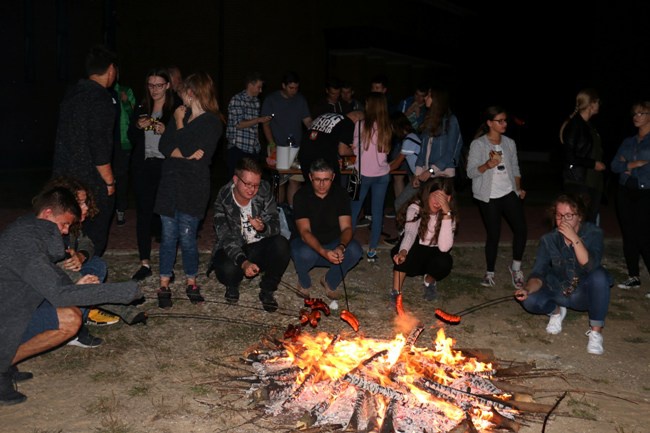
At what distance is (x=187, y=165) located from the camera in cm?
666

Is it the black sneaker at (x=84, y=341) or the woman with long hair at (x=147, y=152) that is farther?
the woman with long hair at (x=147, y=152)

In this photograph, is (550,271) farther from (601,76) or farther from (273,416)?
(601,76)

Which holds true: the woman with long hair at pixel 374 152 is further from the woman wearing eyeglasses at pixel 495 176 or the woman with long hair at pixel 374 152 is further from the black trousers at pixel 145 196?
the black trousers at pixel 145 196

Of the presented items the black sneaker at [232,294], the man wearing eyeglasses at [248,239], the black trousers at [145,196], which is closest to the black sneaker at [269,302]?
the man wearing eyeglasses at [248,239]

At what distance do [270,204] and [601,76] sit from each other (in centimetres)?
1693

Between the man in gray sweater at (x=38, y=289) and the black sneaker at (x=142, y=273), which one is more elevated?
the man in gray sweater at (x=38, y=289)

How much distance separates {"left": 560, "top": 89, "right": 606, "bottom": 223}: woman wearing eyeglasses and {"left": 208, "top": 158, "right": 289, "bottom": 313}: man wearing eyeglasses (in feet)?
11.2

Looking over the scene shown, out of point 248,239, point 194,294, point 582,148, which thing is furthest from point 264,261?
point 582,148

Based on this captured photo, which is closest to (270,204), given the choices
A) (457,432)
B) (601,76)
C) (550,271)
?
(550,271)

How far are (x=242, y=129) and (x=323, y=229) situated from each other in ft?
8.81

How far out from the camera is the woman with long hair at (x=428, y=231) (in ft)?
23.1

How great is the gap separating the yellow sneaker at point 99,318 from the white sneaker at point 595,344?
417 cm

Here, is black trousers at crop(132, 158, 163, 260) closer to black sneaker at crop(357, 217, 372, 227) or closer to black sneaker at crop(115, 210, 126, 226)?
black sneaker at crop(115, 210, 126, 226)

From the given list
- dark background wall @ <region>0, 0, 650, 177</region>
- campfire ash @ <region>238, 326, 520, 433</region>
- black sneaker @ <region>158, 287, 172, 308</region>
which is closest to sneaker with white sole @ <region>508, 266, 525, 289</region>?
campfire ash @ <region>238, 326, 520, 433</region>
